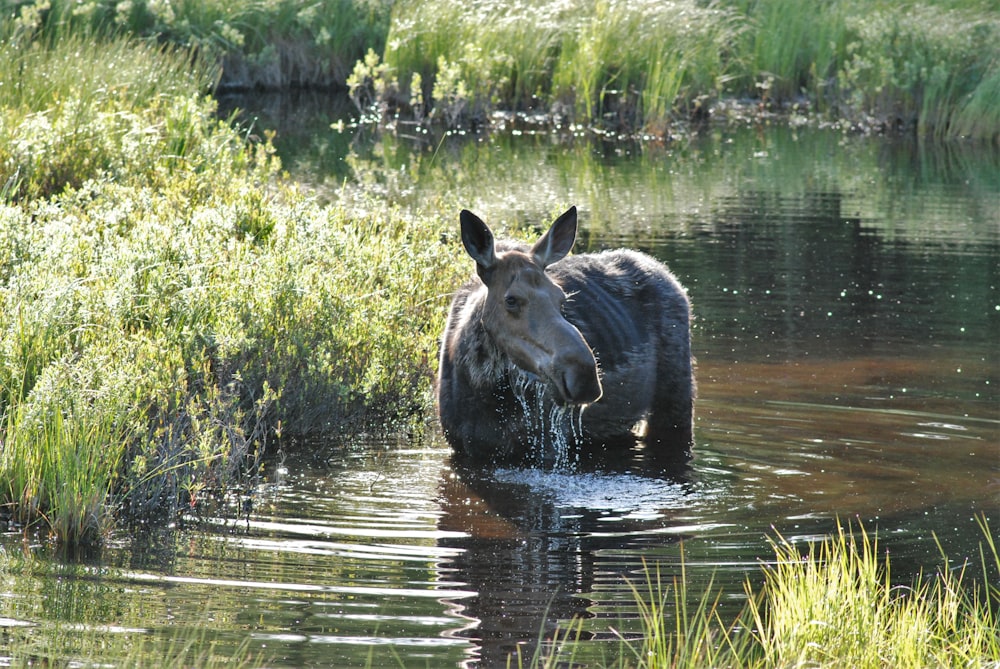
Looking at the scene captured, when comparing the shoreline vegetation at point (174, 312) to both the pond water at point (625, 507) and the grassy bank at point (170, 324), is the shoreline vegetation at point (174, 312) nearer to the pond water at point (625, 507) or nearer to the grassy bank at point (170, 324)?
the grassy bank at point (170, 324)

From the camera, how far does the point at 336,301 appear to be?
913cm

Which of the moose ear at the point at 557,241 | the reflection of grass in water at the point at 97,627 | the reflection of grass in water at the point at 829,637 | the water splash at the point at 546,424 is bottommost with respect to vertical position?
the reflection of grass in water at the point at 97,627

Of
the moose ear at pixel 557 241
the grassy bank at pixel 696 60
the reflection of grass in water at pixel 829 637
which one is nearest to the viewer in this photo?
the reflection of grass in water at pixel 829 637

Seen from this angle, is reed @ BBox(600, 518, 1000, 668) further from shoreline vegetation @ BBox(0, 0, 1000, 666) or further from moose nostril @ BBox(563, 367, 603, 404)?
moose nostril @ BBox(563, 367, 603, 404)

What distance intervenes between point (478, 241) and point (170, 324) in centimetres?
213

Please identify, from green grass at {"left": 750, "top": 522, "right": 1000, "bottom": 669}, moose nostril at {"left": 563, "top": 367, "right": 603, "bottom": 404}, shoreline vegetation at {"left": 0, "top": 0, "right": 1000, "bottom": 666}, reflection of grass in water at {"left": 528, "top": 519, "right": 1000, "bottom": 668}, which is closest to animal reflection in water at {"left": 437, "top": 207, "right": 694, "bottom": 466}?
moose nostril at {"left": 563, "top": 367, "right": 603, "bottom": 404}

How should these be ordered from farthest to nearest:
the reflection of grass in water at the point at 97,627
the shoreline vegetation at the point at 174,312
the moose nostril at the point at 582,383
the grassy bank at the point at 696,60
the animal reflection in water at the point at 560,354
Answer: the grassy bank at the point at 696,60 → the animal reflection in water at the point at 560,354 → the moose nostril at the point at 582,383 → the shoreline vegetation at the point at 174,312 → the reflection of grass in water at the point at 97,627

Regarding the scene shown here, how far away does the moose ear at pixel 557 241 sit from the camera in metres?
7.79

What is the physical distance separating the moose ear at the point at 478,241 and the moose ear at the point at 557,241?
0.30m

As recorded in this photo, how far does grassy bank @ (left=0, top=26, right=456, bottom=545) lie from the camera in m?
6.83

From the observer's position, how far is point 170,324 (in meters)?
8.43

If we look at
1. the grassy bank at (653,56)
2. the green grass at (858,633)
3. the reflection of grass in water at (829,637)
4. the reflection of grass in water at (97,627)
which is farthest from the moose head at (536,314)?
the grassy bank at (653,56)

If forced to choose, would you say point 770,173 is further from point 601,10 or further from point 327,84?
point 327,84

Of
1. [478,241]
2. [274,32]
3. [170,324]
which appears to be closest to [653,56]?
[274,32]
